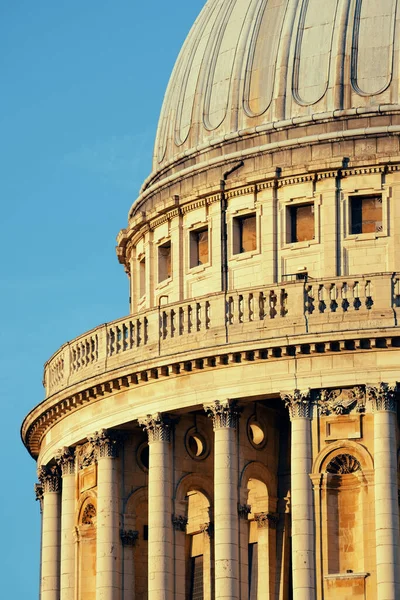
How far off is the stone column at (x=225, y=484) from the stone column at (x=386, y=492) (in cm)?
452

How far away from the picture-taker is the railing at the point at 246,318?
8350 cm

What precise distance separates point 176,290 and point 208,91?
7280mm

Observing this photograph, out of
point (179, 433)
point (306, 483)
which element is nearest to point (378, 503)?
point (306, 483)

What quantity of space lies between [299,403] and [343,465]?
7.20ft

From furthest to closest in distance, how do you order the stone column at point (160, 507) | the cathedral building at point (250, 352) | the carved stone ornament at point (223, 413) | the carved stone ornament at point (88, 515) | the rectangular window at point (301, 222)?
the carved stone ornament at point (88, 515), the rectangular window at point (301, 222), the stone column at point (160, 507), the carved stone ornament at point (223, 413), the cathedral building at point (250, 352)

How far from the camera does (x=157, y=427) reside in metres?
86.1

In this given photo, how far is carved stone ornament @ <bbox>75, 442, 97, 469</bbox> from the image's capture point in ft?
293

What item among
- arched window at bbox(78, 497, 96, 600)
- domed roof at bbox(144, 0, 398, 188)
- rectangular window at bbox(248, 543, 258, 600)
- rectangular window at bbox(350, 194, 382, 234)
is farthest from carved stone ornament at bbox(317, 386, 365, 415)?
domed roof at bbox(144, 0, 398, 188)

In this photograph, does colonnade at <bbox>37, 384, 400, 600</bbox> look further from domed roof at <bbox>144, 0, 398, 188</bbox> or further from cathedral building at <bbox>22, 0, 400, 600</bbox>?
domed roof at <bbox>144, 0, 398, 188</bbox>

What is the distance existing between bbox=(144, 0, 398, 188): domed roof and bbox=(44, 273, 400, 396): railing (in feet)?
25.0

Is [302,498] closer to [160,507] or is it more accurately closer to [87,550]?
[160,507]

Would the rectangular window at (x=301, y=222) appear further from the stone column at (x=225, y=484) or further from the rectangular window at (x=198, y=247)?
the stone column at (x=225, y=484)

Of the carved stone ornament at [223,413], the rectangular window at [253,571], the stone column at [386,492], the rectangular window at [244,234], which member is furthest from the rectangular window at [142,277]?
the stone column at [386,492]

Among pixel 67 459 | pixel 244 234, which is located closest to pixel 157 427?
pixel 67 459
